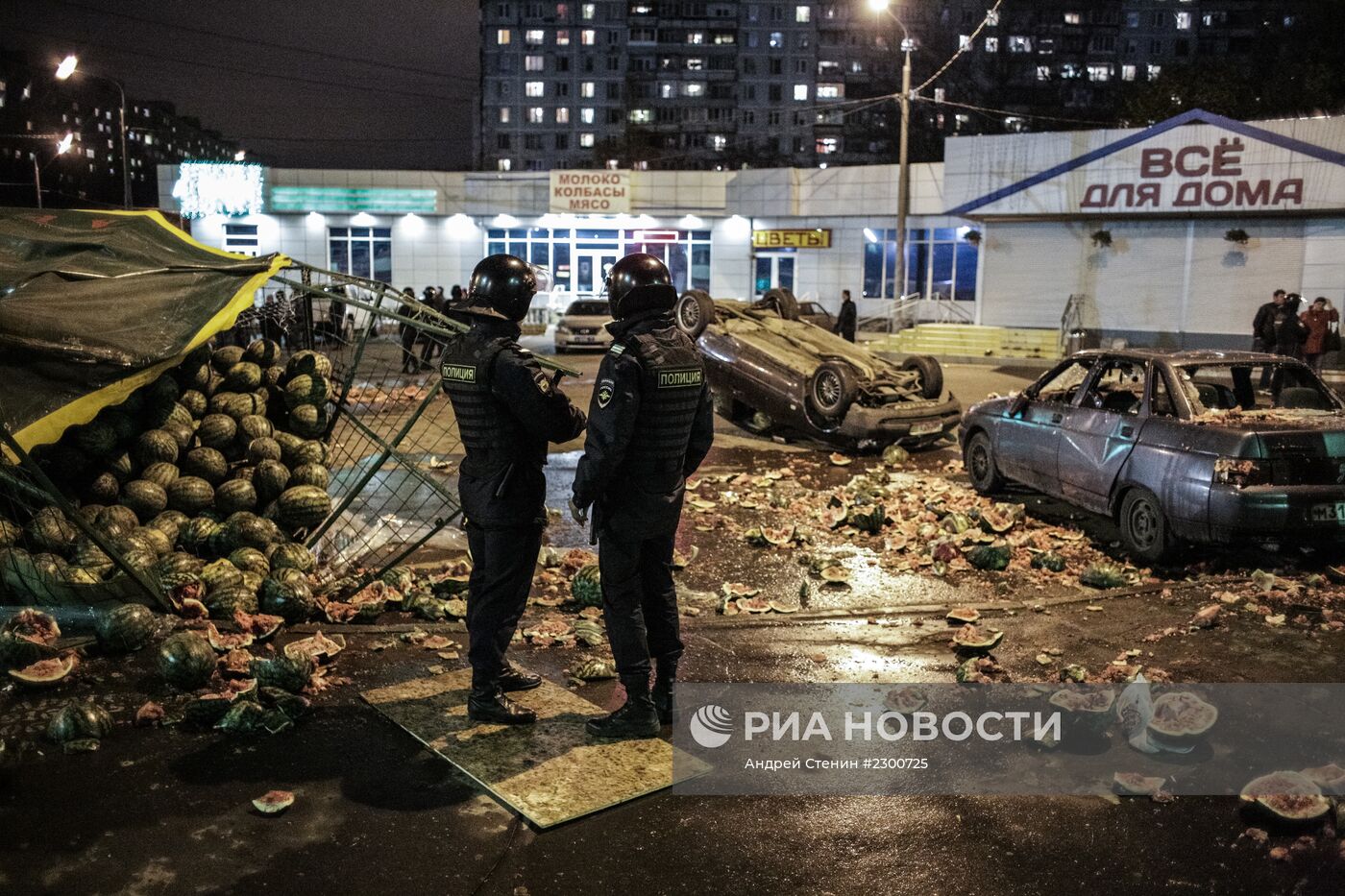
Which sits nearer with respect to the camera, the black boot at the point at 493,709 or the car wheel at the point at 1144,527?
the black boot at the point at 493,709

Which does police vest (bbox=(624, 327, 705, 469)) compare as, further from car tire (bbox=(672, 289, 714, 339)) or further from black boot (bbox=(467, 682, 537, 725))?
car tire (bbox=(672, 289, 714, 339))

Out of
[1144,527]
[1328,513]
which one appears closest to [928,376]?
[1144,527]

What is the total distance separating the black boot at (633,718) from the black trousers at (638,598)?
2.2 inches

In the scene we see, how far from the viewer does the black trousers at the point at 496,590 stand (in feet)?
17.0

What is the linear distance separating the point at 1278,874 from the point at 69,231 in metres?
8.30

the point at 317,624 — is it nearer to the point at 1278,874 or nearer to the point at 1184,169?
the point at 1278,874

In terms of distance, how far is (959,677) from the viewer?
20.0 feet

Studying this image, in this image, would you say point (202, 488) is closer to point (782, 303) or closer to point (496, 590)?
point (496, 590)

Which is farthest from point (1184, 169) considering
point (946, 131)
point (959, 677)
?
point (946, 131)

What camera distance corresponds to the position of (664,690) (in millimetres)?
5398

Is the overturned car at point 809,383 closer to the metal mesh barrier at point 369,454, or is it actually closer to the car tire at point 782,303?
the car tire at point 782,303

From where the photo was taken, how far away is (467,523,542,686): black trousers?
17.0 feet

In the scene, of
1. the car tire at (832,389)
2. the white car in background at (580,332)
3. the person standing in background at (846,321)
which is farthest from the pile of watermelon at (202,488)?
the person standing in background at (846,321)

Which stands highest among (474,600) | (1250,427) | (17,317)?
(17,317)
